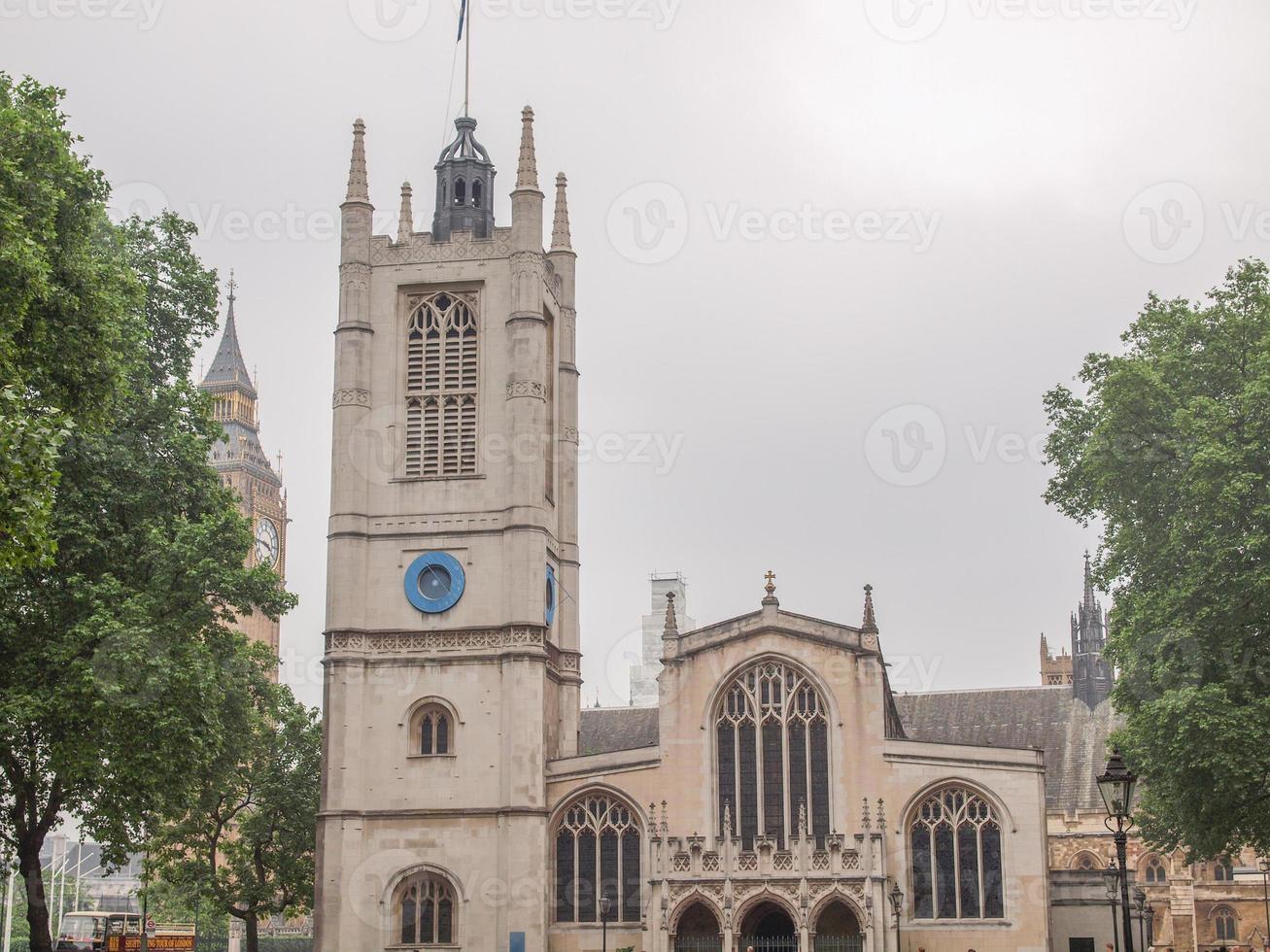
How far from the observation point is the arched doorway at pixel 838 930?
142 ft

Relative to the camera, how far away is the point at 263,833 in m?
50.0

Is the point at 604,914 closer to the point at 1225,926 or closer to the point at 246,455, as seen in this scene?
the point at 1225,926

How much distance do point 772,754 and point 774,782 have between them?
2.50 ft

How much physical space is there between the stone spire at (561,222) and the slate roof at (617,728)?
75.2 ft

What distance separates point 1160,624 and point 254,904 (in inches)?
1100

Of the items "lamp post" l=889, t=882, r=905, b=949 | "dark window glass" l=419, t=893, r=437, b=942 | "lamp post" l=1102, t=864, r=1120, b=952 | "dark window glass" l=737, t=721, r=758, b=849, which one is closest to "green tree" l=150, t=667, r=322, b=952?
"dark window glass" l=419, t=893, r=437, b=942

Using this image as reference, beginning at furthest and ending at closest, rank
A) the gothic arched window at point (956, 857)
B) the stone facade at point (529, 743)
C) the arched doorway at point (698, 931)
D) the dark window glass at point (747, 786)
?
the dark window glass at point (747, 786) → the arched doorway at point (698, 931) → the stone facade at point (529, 743) → the gothic arched window at point (956, 857)

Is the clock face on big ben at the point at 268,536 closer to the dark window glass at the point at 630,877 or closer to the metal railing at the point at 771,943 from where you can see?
the dark window glass at the point at 630,877

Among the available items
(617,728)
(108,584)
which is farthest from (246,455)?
(108,584)

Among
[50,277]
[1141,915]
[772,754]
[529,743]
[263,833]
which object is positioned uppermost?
[50,277]

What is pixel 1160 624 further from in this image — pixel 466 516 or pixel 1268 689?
pixel 466 516

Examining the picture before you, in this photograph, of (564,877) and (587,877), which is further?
(564,877)

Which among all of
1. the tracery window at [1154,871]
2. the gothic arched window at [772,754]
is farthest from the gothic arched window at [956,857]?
the tracery window at [1154,871]

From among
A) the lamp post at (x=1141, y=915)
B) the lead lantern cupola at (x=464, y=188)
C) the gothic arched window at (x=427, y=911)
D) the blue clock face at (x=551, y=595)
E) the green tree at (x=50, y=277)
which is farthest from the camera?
the lead lantern cupola at (x=464, y=188)
